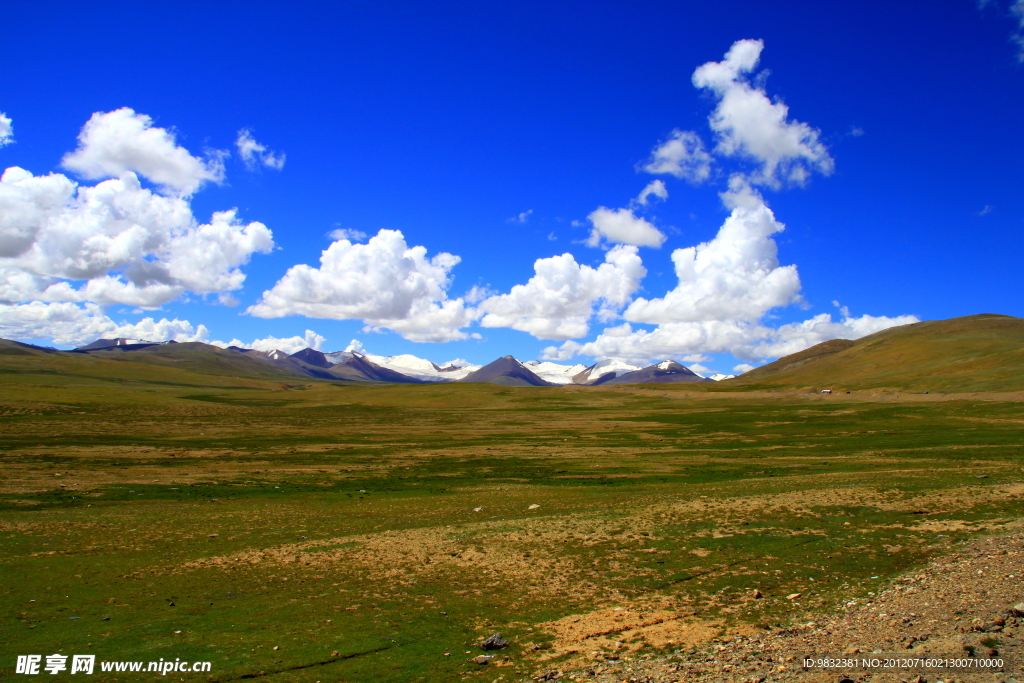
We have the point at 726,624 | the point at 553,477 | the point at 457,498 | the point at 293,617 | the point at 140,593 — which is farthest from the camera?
the point at 553,477

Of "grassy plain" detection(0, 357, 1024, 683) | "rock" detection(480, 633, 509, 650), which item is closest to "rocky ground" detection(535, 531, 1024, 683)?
"grassy plain" detection(0, 357, 1024, 683)

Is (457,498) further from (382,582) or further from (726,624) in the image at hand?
(726,624)

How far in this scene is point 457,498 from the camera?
39.8 m

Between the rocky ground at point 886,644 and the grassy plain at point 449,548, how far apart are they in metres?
1.09

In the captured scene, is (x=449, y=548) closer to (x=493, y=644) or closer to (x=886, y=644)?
(x=493, y=644)

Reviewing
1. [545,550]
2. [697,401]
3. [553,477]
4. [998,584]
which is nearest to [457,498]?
[553,477]

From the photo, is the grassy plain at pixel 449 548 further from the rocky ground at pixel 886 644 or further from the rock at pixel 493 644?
the rocky ground at pixel 886 644

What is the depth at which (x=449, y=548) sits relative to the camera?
1014 inches

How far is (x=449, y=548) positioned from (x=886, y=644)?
16.7m

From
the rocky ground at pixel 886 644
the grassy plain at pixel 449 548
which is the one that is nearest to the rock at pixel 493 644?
the grassy plain at pixel 449 548

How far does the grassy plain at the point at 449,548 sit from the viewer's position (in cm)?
1628

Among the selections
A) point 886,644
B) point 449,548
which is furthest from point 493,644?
point 449,548

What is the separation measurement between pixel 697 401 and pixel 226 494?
163305 millimetres

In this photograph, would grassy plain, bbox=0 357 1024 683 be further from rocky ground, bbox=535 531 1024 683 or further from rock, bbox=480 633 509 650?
rocky ground, bbox=535 531 1024 683
